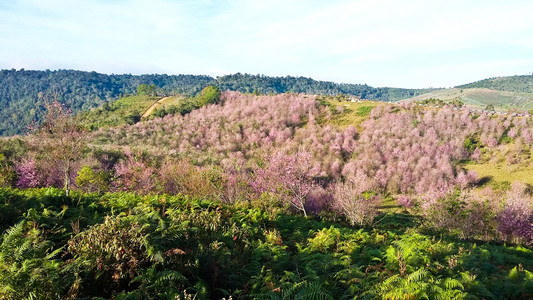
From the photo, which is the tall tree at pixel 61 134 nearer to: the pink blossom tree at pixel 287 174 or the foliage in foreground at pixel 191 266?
the foliage in foreground at pixel 191 266

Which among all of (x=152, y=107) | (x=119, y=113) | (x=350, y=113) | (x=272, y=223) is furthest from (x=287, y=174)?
(x=152, y=107)

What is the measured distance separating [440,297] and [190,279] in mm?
4835

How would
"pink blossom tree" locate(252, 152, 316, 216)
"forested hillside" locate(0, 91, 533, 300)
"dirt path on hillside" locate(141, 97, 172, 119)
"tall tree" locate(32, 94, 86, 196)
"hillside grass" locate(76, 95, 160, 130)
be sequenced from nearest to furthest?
"forested hillside" locate(0, 91, 533, 300) < "tall tree" locate(32, 94, 86, 196) < "pink blossom tree" locate(252, 152, 316, 216) < "hillside grass" locate(76, 95, 160, 130) < "dirt path on hillside" locate(141, 97, 172, 119)

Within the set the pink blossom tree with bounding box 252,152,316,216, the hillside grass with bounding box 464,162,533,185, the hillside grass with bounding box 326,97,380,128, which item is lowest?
the hillside grass with bounding box 464,162,533,185

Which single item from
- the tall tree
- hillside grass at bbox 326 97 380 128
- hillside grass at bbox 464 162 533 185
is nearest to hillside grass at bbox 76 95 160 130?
hillside grass at bbox 326 97 380 128

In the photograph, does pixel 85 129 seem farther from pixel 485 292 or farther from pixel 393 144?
pixel 393 144

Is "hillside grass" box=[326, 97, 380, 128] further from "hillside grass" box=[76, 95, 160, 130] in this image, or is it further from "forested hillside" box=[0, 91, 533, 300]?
"hillside grass" box=[76, 95, 160, 130]

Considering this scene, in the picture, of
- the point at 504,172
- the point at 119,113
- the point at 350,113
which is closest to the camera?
the point at 504,172

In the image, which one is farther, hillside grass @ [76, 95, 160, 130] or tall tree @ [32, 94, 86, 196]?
hillside grass @ [76, 95, 160, 130]

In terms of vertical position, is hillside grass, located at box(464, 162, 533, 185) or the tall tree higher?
the tall tree

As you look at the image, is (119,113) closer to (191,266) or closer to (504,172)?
(191,266)

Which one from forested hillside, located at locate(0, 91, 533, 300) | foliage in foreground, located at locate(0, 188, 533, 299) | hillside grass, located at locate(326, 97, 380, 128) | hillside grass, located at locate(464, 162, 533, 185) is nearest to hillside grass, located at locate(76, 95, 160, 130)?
forested hillside, located at locate(0, 91, 533, 300)

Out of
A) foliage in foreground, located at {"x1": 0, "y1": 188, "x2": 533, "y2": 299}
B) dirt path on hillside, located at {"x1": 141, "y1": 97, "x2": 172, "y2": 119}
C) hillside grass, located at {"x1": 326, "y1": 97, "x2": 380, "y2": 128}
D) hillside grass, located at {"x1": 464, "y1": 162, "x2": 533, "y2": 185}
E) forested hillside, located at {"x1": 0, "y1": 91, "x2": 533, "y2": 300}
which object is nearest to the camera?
foliage in foreground, located at {"x1": 0, "y1": 188, "x2": 533, "y2": 299}

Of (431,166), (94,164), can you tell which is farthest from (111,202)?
(431,166)
